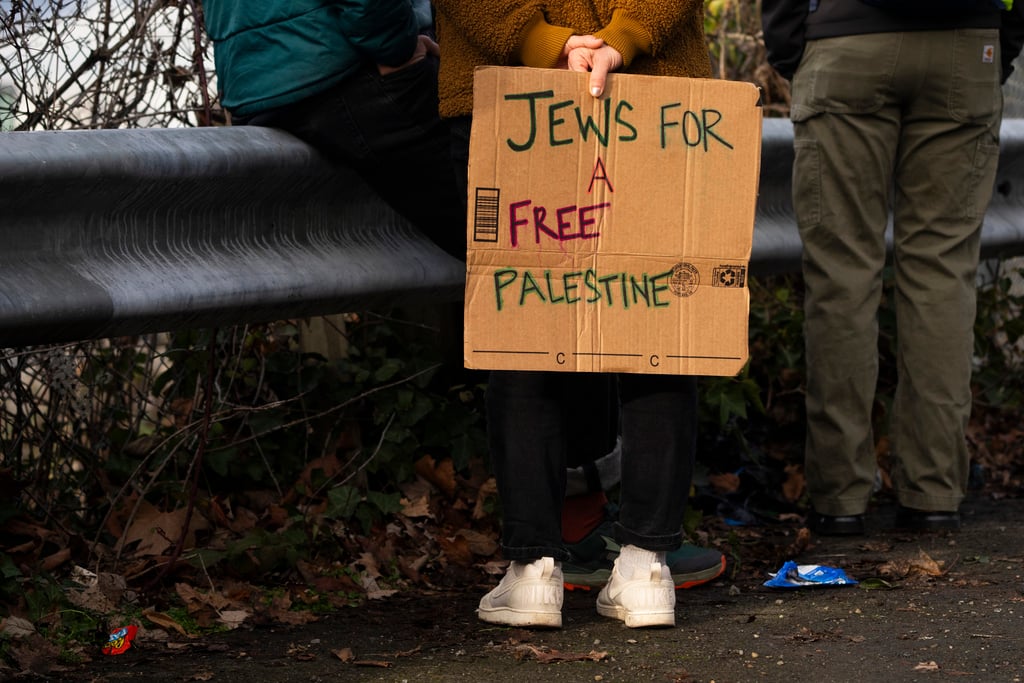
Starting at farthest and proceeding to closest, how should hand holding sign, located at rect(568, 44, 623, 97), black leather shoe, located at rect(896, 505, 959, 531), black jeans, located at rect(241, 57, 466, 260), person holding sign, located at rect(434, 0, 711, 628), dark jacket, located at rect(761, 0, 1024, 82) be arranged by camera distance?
1. black leather shoe, located at rect(896, 505, 959, 531)
2. dark jacket, located at rect(761, 0, 1024, 82)
3. black jeans, located at rect(241, 57, 466, 260)
4. person holding sign, located at rect(434, 0, 711, 628)
5. hand holding sign, located at rect(568, 44, 623, 97)

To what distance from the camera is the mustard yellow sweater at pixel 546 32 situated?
299 cm

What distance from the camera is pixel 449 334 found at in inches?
177

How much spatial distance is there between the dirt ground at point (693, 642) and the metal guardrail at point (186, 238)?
695 millimetres

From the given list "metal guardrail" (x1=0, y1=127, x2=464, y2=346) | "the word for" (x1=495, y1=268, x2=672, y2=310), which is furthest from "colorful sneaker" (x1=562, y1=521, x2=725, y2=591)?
"the word for" (x1=495, y1=268, x2=672, y2=310)

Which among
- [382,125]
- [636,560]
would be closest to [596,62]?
[382,125]

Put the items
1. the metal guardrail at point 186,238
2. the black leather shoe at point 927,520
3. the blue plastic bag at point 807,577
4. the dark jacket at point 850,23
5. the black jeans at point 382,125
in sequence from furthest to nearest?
the black leather shoe at point 927,520
the dark jacket at point 850,23
the blue plastic bag at point 807,577
the black jeans at point 382,125
the metal guardrail at point 186,238

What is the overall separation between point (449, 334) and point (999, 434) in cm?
237

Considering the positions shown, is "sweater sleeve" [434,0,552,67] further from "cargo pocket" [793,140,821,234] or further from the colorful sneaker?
"cargo pocket" [793,140,821,234]

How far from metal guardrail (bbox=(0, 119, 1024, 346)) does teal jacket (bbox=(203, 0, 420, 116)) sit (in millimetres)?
123

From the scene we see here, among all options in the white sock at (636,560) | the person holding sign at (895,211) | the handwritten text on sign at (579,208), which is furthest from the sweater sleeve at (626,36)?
the person holding sign at (895,211)

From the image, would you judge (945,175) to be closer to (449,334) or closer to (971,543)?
(971,543)

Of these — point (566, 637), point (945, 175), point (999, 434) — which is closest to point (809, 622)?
point (566, 637)

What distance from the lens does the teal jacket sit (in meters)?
3.24

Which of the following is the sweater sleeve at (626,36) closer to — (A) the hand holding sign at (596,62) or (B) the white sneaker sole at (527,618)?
(A) the hand holding sign at (596,62)
